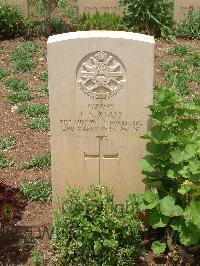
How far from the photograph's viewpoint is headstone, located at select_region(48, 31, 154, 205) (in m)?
4.27

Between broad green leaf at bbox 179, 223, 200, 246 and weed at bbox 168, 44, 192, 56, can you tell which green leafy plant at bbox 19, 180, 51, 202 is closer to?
broad green leaf at bbox 179, 223, 200, 246

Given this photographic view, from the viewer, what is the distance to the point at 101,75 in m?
4.35

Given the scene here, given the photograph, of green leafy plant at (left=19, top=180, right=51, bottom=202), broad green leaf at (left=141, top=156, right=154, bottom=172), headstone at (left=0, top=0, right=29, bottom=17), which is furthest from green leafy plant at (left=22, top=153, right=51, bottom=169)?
headstone at (left=0, top=0, right=29, bottom=17)

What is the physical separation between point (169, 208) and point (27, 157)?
2.19m

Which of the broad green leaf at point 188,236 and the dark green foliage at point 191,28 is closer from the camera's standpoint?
the broad green leaf at point 188,236

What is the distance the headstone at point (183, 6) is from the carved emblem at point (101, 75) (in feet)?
16.8

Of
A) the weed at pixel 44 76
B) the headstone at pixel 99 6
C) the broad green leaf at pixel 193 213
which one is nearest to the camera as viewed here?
the broad green leaf at pixel 193 213

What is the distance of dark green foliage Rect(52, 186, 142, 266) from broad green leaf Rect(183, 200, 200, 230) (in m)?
0.40

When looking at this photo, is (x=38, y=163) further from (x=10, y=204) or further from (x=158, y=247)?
(x=158, y=247)

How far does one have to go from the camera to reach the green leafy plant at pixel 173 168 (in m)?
4.10

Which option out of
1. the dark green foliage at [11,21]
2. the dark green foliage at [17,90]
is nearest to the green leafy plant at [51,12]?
the dark green foliage at [11,21]

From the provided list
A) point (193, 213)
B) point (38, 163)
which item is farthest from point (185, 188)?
point (38, 163)

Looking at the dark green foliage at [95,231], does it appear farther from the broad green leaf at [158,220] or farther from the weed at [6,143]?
the weed at [6,143]

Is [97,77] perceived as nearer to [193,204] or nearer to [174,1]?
[193,204]
